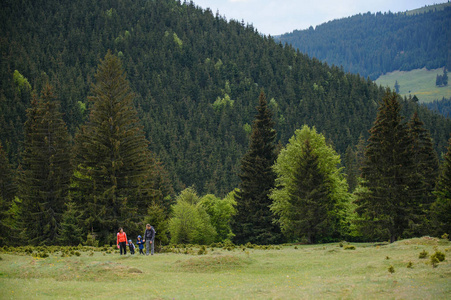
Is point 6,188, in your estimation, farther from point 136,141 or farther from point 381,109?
point 381,109

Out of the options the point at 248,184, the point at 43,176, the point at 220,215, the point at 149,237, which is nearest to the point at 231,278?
the point at 149,237

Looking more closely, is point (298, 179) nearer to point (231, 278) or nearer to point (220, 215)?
point (231, 278)

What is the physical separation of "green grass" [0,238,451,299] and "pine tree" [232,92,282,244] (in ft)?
89.4

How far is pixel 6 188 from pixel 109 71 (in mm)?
40882

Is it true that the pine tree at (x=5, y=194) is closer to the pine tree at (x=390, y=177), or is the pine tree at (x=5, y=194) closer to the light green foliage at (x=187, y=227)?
the light green foliage at (x=187, y=227)

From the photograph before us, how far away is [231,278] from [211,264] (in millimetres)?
3416

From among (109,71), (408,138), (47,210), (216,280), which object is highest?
(109,71)

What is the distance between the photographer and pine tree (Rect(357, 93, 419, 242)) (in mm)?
38250

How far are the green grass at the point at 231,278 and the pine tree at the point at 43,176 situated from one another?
976 inches

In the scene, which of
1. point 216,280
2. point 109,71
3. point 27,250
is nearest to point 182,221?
point 109,71

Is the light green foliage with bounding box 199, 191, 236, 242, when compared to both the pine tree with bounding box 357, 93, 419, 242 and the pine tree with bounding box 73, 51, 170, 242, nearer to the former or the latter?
the pine tree with bounding box 73, 51, 170, 242

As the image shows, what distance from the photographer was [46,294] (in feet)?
50.8

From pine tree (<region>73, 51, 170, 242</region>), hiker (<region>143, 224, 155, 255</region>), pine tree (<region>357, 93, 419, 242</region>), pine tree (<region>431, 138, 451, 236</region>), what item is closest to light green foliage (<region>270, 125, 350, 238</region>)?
pine tree (<region>357, 93, 419, 242</region>)

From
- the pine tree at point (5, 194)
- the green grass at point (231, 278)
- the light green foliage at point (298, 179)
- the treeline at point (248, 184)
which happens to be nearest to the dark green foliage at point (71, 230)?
the treeline at point (248, 184)
